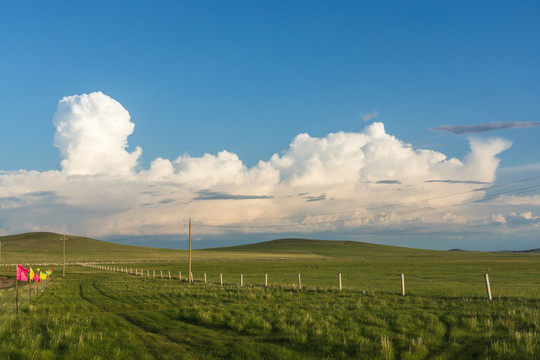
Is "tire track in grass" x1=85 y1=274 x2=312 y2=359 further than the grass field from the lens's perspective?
Yes

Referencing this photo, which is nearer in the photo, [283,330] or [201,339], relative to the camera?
[201,339]

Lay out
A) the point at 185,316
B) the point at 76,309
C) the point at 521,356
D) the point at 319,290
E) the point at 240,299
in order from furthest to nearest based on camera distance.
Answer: the point at 319,290 < the point at 240,299 < the point at 76,309 < the point at 185,316 < the point at 521,356

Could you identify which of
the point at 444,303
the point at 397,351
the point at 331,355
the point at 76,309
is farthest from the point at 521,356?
the point at 76,309

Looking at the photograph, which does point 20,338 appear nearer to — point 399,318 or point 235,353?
point 235,353

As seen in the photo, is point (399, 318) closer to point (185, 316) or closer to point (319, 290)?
point (185, 316)

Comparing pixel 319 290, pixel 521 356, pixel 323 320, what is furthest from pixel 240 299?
pixel 521 356

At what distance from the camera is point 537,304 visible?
23.5m

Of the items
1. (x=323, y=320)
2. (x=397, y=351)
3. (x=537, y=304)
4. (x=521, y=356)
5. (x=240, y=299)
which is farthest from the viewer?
(x=240, y=299)

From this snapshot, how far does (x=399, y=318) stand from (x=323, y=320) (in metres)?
3.18

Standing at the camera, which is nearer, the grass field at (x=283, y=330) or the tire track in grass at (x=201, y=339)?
the grass field at (x=283, y=330)

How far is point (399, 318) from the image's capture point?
19.3 meters

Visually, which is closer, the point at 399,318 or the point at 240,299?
the point at 399,318

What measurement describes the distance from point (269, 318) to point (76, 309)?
11.9 m

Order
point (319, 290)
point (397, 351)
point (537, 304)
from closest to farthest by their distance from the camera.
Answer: point (397, 351) → point (537, 304) → point (319, 290)
